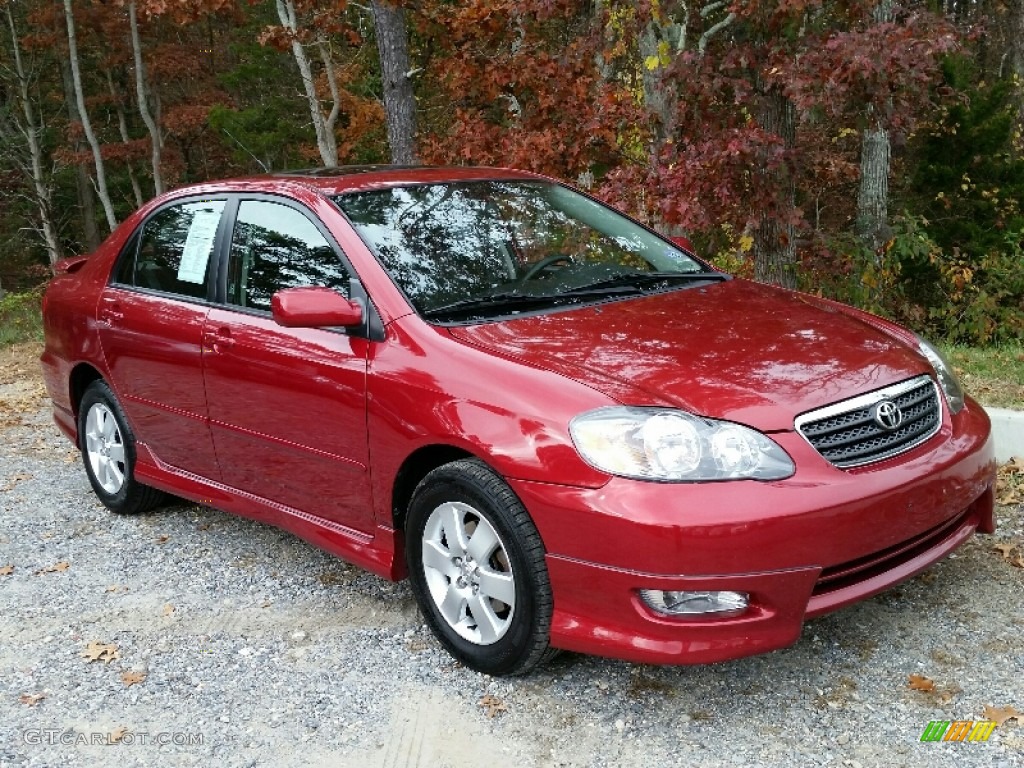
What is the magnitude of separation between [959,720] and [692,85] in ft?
15.4

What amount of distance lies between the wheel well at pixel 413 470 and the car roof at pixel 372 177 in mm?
1264

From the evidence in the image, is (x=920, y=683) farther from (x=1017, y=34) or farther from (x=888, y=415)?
(x=1017, y=34)

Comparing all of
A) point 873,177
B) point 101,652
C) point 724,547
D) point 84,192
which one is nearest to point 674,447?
point 724,547

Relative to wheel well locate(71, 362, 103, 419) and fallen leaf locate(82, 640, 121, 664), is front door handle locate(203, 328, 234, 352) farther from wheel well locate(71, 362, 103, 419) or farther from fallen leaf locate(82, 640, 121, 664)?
wheel well locate(71, 362, 103, 419)

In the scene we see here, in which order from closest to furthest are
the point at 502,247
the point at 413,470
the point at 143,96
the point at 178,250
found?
the point at 413,470, the point at 502,247, the point at 178,250, the point at 143,96

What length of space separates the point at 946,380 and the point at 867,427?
0.77 meters

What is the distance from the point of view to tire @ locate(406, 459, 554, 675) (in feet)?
10.4

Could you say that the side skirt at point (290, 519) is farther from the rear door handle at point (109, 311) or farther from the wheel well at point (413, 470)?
the rear door handle at point (109, 311)

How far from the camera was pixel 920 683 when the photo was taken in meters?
3.27

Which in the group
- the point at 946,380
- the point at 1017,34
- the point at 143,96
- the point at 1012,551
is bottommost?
the point at 1012,551

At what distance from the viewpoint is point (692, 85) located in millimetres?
6676

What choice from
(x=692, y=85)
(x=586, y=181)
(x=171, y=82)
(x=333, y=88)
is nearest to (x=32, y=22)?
(x=171, y=82)

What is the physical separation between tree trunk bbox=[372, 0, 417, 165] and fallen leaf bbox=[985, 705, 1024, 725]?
288 inches

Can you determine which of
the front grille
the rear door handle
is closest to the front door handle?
the rear door handle
